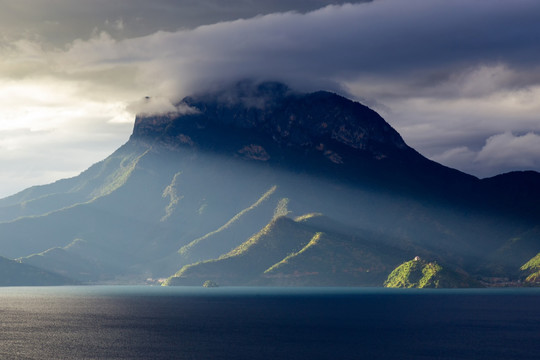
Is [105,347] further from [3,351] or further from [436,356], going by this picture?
[436,356]

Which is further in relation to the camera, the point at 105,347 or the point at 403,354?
the point at 105,347

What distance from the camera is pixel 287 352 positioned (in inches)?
7323

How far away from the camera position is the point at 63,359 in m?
180

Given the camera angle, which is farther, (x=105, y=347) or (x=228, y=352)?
(x=105, y=347)

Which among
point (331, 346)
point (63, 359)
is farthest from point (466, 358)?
point (63, 359)

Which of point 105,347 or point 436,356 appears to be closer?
point 436,356

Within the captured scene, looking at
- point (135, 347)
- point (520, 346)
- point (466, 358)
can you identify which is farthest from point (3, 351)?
point (520, 346)

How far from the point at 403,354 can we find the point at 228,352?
46817 mm

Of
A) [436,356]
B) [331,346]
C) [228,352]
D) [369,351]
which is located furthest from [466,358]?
[228,352]

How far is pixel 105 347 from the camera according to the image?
199500 millimetres

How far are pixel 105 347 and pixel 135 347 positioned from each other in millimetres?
8700

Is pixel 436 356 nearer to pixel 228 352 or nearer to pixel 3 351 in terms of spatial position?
pixel 228 352

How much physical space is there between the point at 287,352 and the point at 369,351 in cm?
2244

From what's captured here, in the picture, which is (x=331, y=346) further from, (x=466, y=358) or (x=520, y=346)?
(x=520, y=346)
